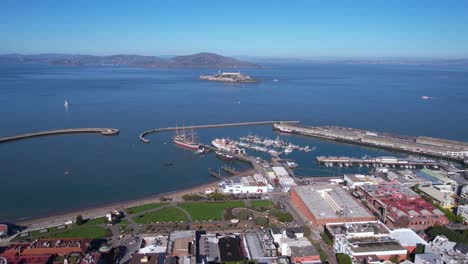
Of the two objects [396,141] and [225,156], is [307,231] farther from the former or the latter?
[396,141]

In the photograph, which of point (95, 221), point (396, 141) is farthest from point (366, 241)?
point (396, 141)

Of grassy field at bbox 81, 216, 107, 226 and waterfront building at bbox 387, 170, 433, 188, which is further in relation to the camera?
waterfront building at bbox 387, 170, 433, 188

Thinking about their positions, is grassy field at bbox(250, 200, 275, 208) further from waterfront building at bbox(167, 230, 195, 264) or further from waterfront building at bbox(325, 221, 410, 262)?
waterfront building at bbox(167, 230, 195, 264)

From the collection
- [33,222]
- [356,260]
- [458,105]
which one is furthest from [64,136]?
[458,105]

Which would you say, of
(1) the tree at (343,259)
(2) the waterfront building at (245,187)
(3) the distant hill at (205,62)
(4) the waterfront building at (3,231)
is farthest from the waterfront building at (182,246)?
(3) the distant hill at (205,62)

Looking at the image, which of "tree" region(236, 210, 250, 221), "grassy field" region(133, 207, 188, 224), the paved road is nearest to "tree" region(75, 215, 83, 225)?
"grassy field" region(133, 207, 188, 224)

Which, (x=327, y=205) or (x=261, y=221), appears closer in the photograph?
(x=261, y=221)

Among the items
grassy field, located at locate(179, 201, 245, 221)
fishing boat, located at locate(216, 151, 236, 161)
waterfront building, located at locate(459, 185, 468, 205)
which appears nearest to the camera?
grassy field, located at locate(179, 201, 245, 221)
